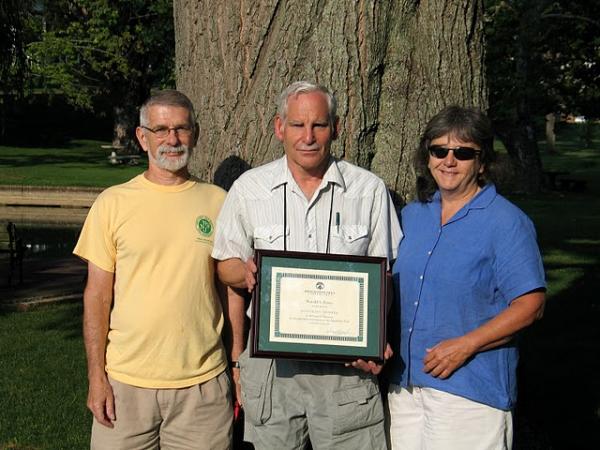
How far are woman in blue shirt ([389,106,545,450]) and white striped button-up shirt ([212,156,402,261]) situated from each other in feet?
0.50

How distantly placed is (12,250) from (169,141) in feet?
27.7

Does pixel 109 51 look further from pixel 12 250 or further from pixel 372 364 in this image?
pixel 372 364

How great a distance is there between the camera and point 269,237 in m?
3.74

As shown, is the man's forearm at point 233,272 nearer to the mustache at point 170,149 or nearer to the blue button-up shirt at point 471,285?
the mustache at point 170,149

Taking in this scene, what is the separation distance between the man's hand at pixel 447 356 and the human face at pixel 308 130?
857mm

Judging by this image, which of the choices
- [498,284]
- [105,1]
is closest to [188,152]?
[498,284]

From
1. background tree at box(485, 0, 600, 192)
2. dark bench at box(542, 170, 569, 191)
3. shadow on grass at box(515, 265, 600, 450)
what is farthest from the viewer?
dark bench at box(542, 170, 569, 191)

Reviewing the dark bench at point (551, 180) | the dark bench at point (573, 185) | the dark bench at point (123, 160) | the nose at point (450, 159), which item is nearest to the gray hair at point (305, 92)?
the nose at point (450, 159)

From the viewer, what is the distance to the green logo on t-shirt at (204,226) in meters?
3.95

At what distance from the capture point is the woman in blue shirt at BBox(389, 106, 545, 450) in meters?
3.57

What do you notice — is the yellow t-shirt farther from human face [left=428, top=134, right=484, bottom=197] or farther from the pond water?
the pond water

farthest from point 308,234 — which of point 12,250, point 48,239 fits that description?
point 48,239

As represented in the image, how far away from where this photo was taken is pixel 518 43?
83.9ft

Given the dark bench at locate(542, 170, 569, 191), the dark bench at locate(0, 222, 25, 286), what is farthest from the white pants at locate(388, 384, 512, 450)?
the dark bench at locate(542, 170, 569, 191)
